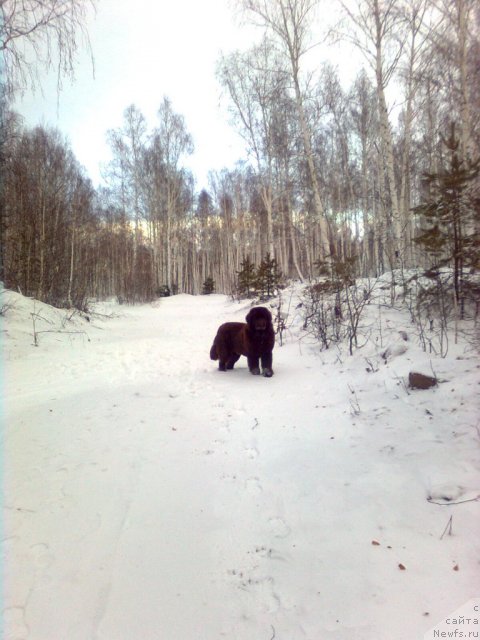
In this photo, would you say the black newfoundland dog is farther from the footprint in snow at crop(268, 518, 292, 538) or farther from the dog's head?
the footprint in snow at crop(268, 518, 292, 538)

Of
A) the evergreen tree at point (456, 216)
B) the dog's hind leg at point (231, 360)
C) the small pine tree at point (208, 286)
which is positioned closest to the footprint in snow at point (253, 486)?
the dog's hind leg at point (231, 360)

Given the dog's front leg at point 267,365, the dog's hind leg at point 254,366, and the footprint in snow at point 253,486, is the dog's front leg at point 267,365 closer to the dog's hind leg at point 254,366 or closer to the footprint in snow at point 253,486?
the dog's hind leg at point 254,366

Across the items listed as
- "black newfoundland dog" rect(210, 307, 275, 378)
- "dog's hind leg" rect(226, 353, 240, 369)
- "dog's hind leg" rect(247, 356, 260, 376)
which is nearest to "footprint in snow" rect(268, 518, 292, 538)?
"black newfoundland dog" rect(210, 307, 275, 378)

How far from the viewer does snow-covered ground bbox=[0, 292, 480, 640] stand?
1.43m

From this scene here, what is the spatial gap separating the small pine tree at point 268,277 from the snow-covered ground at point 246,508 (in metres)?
9.21

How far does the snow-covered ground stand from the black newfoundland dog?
0.82 meters

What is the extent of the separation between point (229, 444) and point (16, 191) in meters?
10.2

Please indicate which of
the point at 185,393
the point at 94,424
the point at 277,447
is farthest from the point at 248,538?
the point at 185,393

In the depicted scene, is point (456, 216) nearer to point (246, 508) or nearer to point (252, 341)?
point (252, 341)

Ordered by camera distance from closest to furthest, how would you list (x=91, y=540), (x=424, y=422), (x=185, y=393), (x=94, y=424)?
(x=91, y=540) → (x=424, y=422) → (x=94, y=424) → (x=185, y=393)

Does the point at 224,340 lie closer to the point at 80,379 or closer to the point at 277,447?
the point at 80,379

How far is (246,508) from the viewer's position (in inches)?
83.4

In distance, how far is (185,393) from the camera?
14.1 ft

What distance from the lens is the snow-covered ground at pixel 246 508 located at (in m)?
1.43
